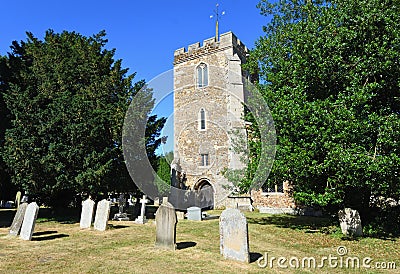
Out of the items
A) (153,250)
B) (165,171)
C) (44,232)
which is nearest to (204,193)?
(165,171)

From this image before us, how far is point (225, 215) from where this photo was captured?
6078 mm

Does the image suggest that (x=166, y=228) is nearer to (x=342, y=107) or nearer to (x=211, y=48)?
(x=342, y=107)

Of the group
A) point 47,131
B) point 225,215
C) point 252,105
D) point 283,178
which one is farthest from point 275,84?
point 47,131

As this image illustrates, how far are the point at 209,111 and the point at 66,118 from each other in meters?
11.5

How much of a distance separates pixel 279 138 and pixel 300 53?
2.98 m

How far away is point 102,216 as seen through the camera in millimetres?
9750

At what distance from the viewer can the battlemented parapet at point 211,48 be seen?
21.1 meters

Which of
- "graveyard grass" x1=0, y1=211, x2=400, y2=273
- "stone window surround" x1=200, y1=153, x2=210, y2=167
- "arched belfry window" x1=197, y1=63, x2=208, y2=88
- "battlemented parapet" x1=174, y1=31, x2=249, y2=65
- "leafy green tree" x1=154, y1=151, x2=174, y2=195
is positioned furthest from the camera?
"leafy green tree" x1=154, y1=151, x2=174, y2=195

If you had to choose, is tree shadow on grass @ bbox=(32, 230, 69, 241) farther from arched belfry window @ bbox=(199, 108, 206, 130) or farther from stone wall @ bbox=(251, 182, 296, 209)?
arched belfry window @ bbox=(199, 108, 206, 130)

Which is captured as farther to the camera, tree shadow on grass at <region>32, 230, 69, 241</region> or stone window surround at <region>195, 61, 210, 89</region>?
stone window surround at <region>195, 61, 210, 89</region>

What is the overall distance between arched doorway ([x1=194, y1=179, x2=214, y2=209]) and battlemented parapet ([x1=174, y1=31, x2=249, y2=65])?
9.83 meters

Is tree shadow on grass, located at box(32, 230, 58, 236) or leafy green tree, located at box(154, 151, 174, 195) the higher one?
leafy green tree, located at box(154, 151, 174, 195)

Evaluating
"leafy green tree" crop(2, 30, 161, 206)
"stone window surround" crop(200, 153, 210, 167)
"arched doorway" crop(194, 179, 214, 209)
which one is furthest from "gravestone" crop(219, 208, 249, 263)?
"stone window surround" crop(200, 153, 210, 167)

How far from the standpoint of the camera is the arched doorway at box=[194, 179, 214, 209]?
20234 millimetres
